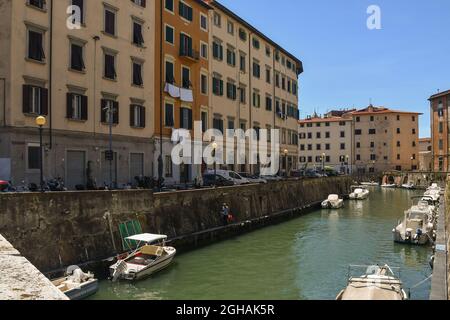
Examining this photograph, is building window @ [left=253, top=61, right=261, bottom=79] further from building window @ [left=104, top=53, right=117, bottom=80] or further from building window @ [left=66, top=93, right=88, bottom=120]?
building window @ [left=66, top=93, right=88, bottom=120]

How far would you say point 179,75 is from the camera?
141 feet

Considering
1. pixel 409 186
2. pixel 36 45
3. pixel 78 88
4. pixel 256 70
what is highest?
pixel 256 70

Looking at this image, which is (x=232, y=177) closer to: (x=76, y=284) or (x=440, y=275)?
(x=440, y=275)

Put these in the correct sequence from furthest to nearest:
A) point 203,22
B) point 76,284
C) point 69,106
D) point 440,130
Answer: point 440,130 < point 203,22 < point 69,106 < point 76,284

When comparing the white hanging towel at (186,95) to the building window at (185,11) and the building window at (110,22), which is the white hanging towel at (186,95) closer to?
the building window at (185,11)

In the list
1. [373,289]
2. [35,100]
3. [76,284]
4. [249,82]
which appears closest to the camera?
[373,289]

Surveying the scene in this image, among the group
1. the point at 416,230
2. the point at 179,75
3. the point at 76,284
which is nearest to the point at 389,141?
the point at 179,75

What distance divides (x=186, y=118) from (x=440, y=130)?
74543mm

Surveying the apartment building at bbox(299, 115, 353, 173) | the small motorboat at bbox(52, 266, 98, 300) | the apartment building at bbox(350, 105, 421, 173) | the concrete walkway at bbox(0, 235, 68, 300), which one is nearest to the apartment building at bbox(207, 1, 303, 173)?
the small motorboat at bbox(52, 266, 98, 300)

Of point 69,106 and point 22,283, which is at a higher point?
point 69,106

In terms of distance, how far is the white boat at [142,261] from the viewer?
768 inches

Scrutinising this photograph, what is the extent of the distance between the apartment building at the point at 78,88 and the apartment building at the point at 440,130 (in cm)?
7854
